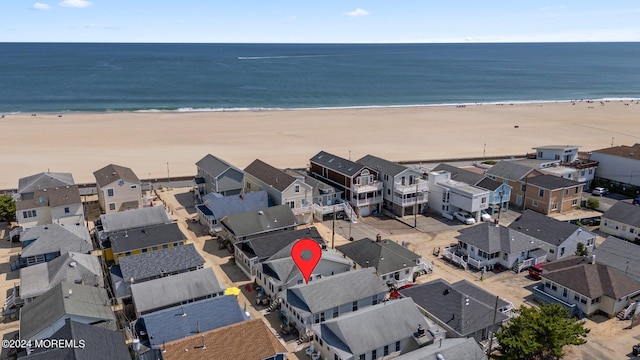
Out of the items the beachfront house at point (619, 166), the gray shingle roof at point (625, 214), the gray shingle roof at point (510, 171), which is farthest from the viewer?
the beachfront house at point (619, 166)

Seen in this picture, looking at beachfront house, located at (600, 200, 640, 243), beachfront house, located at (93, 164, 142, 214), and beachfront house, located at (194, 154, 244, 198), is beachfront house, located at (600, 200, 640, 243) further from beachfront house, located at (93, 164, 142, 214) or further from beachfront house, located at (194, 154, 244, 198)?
beachfront house, located at (93, 164, 142, 214)

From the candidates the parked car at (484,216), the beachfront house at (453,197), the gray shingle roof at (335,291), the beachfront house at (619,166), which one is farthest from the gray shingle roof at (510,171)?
the gray shingle roof at (335,291)

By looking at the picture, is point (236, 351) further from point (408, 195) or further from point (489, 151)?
point (489, 151)

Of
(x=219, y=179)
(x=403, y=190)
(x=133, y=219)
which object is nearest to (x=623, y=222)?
(x=403, y=190)

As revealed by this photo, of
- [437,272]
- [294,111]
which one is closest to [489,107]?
[294,111]

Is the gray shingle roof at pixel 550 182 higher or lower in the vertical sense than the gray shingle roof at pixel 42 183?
lower

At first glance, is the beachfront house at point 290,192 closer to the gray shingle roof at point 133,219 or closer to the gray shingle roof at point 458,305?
the gray shingle roof at point 133,219

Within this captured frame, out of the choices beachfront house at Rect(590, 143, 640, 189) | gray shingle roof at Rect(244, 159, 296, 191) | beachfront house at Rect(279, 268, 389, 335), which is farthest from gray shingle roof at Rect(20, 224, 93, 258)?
beachfront house at Rect(590, 143, 640, 189)

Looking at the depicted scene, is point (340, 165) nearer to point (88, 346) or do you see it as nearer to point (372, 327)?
point (372, 327)
